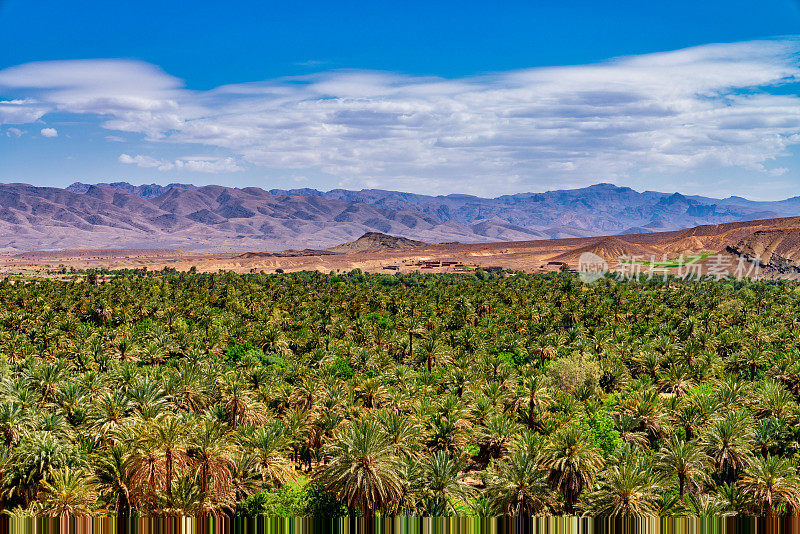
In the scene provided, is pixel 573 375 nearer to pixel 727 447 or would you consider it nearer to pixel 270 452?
pixel 727 447

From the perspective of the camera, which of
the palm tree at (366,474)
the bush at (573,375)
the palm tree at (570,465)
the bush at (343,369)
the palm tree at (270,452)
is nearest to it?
the palm tree at (366,474)

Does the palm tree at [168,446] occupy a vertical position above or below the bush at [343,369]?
above

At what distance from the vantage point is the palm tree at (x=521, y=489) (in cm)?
3591

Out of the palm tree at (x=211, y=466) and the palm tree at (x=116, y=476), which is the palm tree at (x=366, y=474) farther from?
the palm tree at (x=116, y=476)

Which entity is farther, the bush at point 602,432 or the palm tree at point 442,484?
the bush at point 602,432

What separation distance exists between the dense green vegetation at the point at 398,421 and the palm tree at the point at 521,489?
0.40ft

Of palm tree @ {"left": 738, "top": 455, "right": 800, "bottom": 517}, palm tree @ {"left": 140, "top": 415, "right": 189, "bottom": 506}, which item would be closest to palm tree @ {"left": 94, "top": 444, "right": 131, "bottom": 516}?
palm tree @ {"left": 140, "top": 415, "right": 189, "bottom": 506}

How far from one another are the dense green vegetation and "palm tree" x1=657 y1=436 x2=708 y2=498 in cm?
14

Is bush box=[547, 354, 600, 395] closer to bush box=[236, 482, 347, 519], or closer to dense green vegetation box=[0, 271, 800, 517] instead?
dense green vegetation box=[0, 271, 800, 517]

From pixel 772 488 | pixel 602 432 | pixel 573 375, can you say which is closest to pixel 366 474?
pixel 602 432

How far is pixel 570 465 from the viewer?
37.4m

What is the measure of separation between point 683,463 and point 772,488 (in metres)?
4.78

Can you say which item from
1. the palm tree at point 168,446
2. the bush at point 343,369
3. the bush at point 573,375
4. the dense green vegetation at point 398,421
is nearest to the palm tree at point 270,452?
the dense green vegetation at point 398,421

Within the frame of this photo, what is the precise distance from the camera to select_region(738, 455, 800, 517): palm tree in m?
35.5
